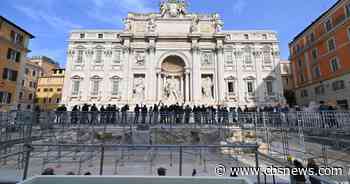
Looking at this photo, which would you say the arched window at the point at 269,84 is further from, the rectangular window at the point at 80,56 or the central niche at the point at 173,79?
the rectangular window at the point at 80,56

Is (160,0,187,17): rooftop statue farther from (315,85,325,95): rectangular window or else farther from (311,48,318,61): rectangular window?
(315,85,325,95): rectangular window

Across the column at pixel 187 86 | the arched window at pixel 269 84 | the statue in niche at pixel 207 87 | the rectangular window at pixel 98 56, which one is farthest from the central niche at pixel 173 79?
the arched window at pixel 269 84

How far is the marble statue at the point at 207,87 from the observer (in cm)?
2770

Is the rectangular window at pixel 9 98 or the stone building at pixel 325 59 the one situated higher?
the stone building at pixel 325 59

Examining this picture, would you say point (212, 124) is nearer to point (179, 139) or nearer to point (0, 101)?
point (179, 139)

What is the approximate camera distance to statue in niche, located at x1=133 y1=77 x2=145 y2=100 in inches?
1061

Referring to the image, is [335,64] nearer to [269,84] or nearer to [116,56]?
[269,84]

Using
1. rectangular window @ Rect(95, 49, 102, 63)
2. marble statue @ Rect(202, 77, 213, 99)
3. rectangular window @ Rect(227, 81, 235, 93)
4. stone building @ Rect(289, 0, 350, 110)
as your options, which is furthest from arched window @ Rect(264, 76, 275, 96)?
rectangular window @ Rect(95, 49, 102, 63)

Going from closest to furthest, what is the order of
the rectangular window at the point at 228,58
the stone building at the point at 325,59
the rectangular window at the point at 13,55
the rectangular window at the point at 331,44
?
the stone building at the point at 325,59 → the rectangular window at the point at 331,44 → the rectangular window at the point at 13,55 → the rectangular window at the point at 228,58

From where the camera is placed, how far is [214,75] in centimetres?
2830

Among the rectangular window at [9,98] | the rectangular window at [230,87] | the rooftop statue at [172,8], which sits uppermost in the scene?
the rooftop statue at [172,8]

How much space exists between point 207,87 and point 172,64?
6.98 metres

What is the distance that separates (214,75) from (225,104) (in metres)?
4.96

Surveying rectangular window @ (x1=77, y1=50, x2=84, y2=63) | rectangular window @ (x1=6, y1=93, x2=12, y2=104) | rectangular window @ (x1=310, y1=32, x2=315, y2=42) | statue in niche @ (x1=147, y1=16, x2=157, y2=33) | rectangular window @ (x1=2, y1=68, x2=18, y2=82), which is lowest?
rectangular window @ (x1=6, y1=93, x2=12, y2=104)
